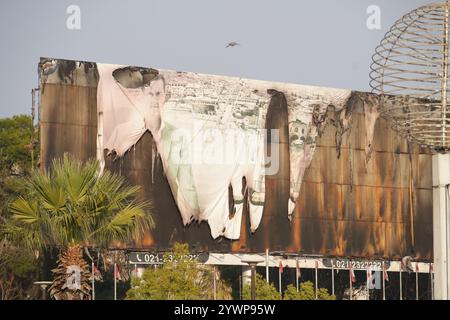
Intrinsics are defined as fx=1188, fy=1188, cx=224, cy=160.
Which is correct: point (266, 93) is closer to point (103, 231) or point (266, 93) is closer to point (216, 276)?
point (216, 276)

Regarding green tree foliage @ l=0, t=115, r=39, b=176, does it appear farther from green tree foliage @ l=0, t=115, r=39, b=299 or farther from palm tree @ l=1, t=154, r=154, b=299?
palm tree @ l=1, t=154, r=154, b=299

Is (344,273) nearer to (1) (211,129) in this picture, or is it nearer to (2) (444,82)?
(1) (211,129)

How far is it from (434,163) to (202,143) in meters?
39.5

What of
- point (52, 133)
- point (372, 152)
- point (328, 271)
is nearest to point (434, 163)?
point (52, 133)

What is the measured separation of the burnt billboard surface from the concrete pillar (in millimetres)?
37695

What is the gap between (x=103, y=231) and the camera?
4025cm

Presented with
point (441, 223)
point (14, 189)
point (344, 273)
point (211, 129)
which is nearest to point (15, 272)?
point (14, 189)

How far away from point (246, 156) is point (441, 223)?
41.1 m

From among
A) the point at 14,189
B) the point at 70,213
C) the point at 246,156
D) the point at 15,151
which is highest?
the point at 15,151

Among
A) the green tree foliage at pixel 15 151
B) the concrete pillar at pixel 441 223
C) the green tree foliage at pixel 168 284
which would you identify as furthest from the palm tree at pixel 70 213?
the green tree foliage at pixel 15 151

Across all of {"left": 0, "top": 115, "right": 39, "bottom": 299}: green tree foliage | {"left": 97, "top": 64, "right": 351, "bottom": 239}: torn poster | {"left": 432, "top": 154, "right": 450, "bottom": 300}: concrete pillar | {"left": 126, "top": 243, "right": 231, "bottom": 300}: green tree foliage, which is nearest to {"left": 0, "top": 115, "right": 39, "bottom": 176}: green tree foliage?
{"left": 0, "top": 115, "right": 39, "bottom": 299}: green tree foliage

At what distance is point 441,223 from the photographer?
113 ft

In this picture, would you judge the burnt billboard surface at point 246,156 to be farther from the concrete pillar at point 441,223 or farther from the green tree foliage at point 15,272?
the concrete pillar at point 441,223

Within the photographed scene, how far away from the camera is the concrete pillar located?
112ft
